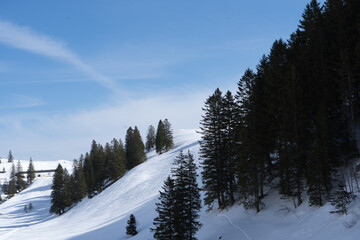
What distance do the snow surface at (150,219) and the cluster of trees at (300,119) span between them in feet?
4.26

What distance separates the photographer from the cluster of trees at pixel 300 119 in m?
21.3

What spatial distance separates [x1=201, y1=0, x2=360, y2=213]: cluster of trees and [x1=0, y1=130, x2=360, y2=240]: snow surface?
4.26ft

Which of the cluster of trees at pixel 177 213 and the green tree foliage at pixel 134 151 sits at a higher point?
the green tree foliage at pixel 134 151

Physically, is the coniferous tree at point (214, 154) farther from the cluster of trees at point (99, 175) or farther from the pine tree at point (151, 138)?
the pine tree at point (151, 138)

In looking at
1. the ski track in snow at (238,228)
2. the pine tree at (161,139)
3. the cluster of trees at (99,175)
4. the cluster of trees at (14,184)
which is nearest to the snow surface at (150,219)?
the ski track in snow at (238,228)

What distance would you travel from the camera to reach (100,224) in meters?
47.7

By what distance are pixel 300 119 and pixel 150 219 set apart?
25967mm

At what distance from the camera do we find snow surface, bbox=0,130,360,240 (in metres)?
18.2

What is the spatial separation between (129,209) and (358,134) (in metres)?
39.0

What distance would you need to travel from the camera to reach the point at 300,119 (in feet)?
78.9

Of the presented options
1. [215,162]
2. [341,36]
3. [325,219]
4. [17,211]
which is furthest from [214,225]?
[17,211]

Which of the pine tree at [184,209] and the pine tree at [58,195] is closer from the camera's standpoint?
the pine tree at [184,209]

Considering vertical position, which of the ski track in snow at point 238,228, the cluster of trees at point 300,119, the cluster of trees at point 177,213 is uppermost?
the cluster of trees at point 300,119

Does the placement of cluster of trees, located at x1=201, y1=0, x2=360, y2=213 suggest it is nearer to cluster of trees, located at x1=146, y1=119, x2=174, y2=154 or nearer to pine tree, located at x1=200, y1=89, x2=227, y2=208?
A: pine tree, located at x1=200, y1=89, x2=227, y2=208
